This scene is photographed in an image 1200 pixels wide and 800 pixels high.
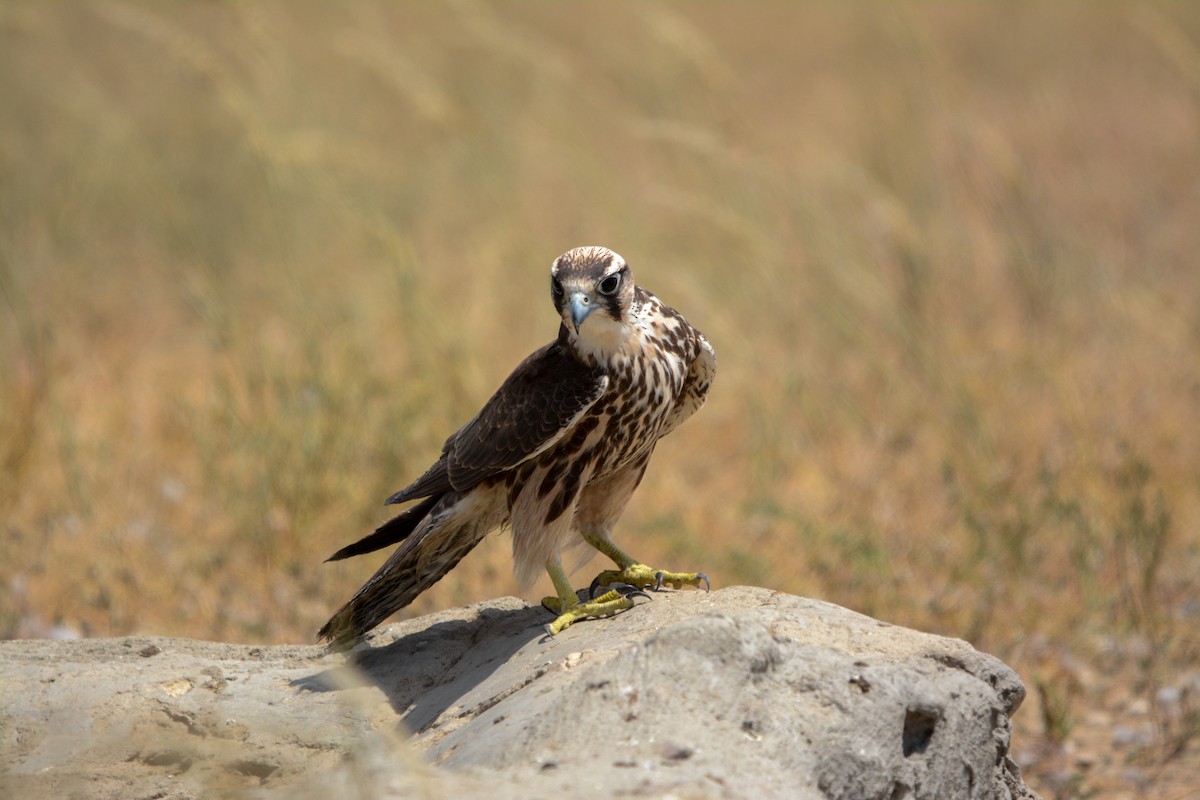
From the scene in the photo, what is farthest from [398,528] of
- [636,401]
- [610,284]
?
[610,284]

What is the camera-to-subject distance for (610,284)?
129 inches

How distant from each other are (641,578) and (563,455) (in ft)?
1.50

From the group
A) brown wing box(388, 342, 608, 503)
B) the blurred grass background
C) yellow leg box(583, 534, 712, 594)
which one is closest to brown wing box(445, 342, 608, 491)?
brown wing box(388, 342, 608, 503)

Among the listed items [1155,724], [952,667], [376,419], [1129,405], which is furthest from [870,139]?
[952,667]

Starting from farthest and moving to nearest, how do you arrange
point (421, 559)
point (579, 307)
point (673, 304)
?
1. point (673, 304)
2. point (421, 559)
3. point (579, 307)

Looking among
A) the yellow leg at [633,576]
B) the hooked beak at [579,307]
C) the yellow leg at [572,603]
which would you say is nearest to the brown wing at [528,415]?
the hooked beak at [579,307]

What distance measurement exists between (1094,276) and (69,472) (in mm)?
5389

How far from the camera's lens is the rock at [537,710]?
2312mm

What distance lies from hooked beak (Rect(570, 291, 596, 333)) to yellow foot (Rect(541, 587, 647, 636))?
737 millimetres

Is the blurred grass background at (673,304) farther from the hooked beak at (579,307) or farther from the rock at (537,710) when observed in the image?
the hooked beak at (579,307)

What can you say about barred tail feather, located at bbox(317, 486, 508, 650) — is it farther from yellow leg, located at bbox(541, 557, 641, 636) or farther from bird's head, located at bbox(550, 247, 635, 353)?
bird's head, located at bbox(550, 247, 635, 353)

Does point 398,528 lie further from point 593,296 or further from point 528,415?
point 593,296

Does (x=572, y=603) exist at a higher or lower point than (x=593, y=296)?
lower

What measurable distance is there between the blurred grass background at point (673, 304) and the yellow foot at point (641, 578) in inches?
43.0
